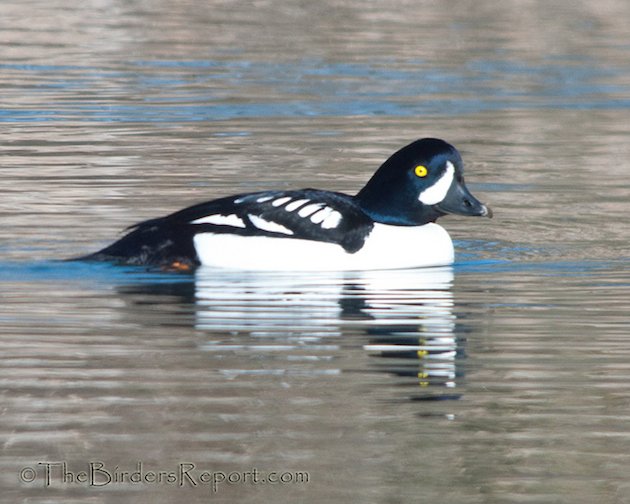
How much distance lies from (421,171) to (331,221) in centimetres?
75

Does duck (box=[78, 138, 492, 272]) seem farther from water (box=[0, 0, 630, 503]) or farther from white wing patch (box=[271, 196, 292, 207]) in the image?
water (box=[0, 0, 630, 503])

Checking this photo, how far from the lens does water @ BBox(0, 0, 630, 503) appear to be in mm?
6707

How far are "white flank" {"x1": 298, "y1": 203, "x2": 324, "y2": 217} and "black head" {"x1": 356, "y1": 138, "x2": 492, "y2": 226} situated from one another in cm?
46

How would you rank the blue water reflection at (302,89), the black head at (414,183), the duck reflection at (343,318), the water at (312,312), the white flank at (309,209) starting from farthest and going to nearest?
1. the blue water reflection at (302,89)
2. the black head at (414,183)
3. the white flank at (309,209)
4. the duck reflection at (343,318)
5. the water at (312,312)

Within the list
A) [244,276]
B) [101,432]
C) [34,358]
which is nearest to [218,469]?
[101,432]

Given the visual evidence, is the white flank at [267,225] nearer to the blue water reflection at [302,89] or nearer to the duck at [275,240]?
the duck at [275,240]

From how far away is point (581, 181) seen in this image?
1382 centimetres

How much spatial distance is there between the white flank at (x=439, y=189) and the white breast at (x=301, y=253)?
1.07 feet

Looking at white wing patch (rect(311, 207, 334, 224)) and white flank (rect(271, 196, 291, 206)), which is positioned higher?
white flank (rect(271, 196, 291, 206))

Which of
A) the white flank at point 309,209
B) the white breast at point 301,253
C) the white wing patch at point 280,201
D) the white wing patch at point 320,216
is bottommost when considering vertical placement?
the white breast at point 301,253

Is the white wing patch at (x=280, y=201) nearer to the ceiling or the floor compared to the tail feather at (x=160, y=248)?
nearer to the ceiling

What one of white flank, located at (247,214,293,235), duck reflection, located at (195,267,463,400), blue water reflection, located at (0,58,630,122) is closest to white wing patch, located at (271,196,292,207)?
white flank, located at (247,214,293,235)

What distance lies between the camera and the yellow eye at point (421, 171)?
10.9 metres

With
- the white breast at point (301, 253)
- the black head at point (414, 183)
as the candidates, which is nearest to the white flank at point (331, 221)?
the white breast at point (301, 253)
